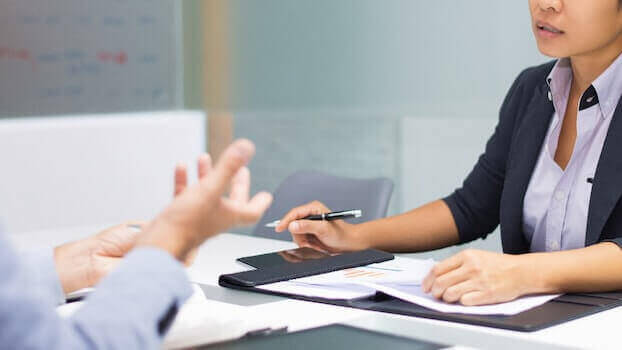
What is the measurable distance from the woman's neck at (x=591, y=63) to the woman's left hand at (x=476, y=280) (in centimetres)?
68

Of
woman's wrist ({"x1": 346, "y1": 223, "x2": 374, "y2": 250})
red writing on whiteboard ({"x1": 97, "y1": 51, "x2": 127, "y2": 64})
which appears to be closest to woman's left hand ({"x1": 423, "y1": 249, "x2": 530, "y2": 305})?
woman's wrist ({"x1": 346, "y1": 223, "x2": 374, "y2": 250})

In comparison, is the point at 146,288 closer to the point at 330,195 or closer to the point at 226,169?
the point at 226,169

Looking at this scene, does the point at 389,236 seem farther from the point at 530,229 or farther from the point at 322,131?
the point at 322,131

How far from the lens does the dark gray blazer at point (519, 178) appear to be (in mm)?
1972

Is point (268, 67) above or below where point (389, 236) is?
above

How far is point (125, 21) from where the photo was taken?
515cm

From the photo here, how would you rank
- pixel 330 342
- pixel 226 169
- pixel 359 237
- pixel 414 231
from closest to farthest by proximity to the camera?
pixel 226 169 → pixel 330 342 → pixel 359 237 → pixel 414 231

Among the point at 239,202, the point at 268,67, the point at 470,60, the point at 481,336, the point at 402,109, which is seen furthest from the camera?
the point at 268,67

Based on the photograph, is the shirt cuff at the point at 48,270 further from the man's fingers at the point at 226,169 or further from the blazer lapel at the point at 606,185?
the blazer lapel at the point at 606,185

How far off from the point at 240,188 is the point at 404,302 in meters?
0.50

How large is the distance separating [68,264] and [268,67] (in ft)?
10.5

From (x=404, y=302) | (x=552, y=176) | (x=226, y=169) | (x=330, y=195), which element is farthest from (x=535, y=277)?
(x=330, y=195)

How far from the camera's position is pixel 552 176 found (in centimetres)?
212

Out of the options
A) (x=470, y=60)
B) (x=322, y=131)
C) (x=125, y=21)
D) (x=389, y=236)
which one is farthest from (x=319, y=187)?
(x=125, y=21)
